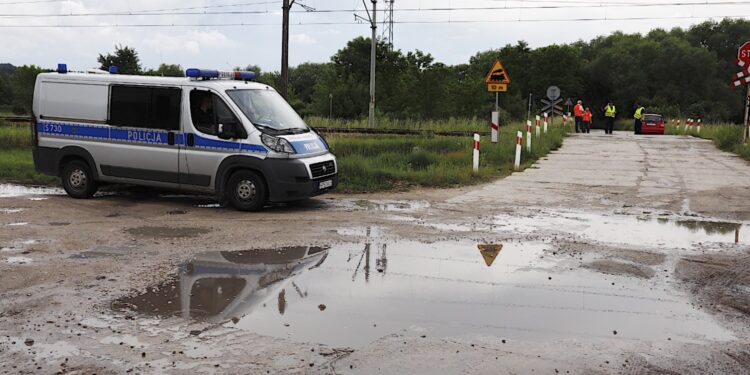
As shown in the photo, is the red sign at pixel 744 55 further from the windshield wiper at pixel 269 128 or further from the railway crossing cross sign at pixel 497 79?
the windshield wiper at pixel 269 128

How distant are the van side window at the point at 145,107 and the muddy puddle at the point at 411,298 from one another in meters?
4.35

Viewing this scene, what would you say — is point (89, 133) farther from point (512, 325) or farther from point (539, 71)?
point (539, 71)

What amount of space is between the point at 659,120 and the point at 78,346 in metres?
40.4

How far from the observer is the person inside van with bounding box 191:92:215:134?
1155 centimetres

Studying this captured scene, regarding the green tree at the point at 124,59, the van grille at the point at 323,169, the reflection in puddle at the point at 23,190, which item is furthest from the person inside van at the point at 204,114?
the green tree at the point at 124,59

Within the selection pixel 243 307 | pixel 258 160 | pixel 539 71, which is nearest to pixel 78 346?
pixel 243 307

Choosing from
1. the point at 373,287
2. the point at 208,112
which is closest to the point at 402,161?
the point at 208,112

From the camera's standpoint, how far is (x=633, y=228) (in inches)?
407

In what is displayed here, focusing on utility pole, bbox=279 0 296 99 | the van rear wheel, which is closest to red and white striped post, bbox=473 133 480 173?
the van rear wheel

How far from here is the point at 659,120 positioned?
40656 mm

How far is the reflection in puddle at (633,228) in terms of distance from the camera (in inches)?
376

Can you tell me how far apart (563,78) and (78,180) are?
83.6m

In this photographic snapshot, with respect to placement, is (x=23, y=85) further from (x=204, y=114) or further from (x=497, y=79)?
(x=204, y=114)

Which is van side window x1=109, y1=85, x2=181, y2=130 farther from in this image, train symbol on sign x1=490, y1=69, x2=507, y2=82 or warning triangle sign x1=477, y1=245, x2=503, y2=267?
train symbol on sign x1=490, y1=69, x2=507, y2=82
